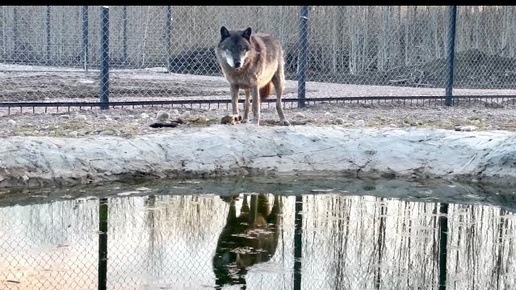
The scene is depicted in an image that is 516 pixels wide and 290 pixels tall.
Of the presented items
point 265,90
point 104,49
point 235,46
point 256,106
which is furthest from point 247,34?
point 104,49

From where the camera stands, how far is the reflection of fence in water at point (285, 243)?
4.08 meters

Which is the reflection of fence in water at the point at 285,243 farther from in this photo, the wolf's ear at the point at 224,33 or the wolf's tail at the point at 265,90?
the wolf's tail at the point at 265,90

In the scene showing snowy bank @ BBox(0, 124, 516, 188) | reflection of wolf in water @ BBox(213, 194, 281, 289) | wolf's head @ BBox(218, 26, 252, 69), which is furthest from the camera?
wolf's head @ BBox(218, 26, 252, 69)

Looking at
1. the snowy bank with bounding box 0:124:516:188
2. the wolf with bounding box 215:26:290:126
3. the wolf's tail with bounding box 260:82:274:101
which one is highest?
the wolf with bounding box 215:26:290:126

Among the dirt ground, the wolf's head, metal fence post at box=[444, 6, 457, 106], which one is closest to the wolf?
the wolf's head

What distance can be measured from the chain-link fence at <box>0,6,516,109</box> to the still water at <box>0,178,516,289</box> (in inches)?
127

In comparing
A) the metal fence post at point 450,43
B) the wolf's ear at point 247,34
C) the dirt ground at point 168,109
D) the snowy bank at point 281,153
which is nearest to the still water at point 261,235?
the snowy bank at point 281,153

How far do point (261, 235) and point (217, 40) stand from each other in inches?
324

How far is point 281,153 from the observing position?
7.07m

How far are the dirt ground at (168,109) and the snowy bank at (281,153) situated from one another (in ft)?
1.64

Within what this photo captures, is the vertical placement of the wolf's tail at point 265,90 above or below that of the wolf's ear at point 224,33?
below

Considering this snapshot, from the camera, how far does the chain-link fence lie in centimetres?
1167

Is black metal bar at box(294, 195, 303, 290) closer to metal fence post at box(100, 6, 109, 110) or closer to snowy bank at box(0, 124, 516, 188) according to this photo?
snowy bank at box(0, 124, 516, 188)

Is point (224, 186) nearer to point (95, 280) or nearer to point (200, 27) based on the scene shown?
point (95, 280)
